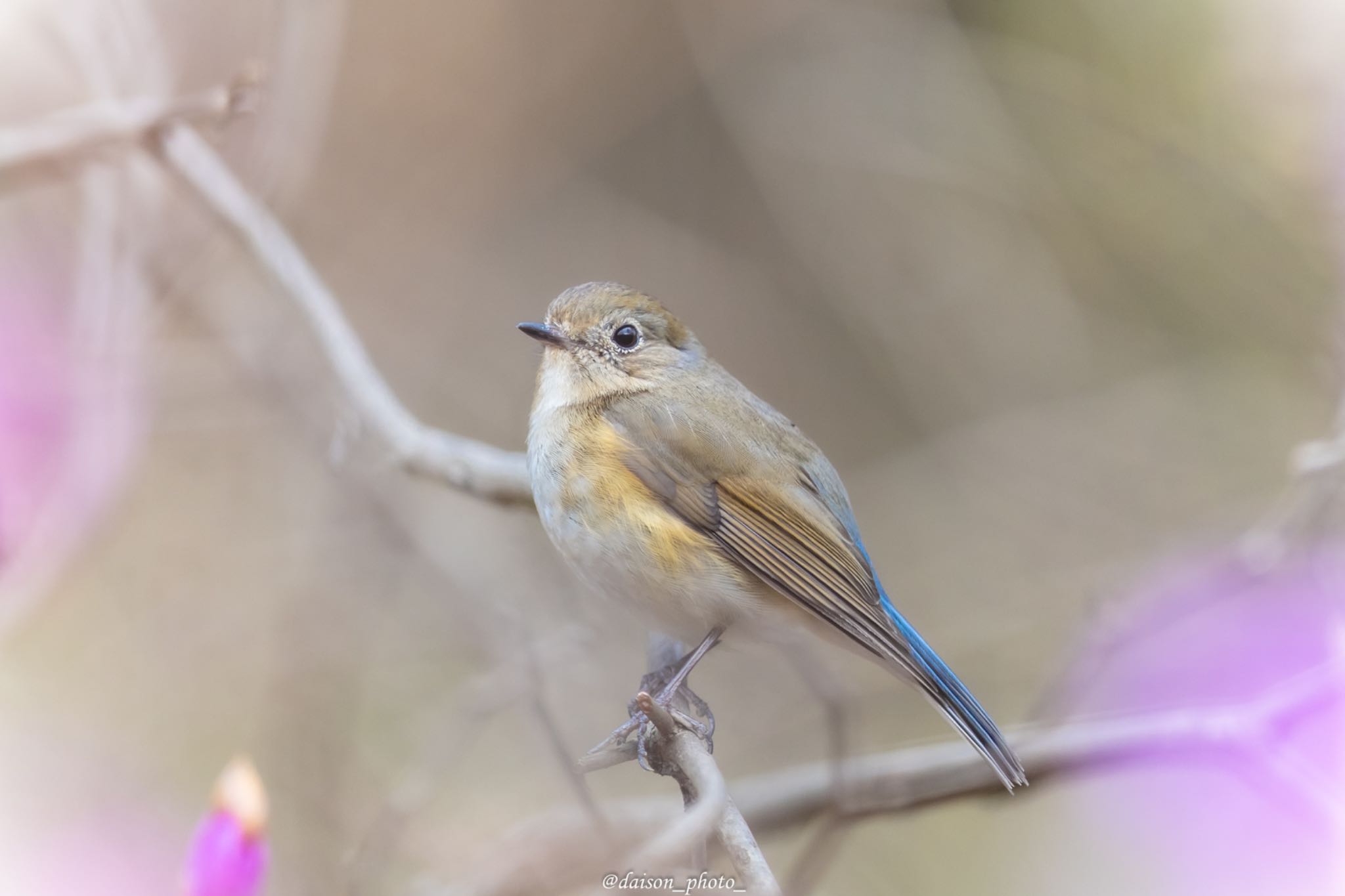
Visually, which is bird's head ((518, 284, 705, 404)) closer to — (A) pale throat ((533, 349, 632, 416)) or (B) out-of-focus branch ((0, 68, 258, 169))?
(A) pale throat ((533, 349, 632, 416))

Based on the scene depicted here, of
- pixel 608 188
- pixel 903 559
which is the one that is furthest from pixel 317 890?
pixel 608 188

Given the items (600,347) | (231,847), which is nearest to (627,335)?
(600,347)

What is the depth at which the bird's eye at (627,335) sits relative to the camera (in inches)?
90.6

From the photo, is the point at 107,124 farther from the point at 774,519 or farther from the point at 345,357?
the point at 774,519

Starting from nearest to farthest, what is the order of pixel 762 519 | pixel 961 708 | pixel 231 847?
pixel 231 847
pixel 961 708
pixel 762 519

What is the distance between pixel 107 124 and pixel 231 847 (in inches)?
66.0

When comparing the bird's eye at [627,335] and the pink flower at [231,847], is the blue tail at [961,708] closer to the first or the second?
the bird's eye at [627,335]

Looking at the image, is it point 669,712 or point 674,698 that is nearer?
point 669,712

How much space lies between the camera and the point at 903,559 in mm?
3854

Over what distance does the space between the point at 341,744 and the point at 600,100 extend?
8.52 ft

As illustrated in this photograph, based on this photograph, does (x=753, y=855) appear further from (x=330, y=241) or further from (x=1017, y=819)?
(x=330, y=241)

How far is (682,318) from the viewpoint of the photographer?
A: 3545mm

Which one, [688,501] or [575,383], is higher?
[575,383]

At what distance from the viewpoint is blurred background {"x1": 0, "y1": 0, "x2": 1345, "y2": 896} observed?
7.13 ft
